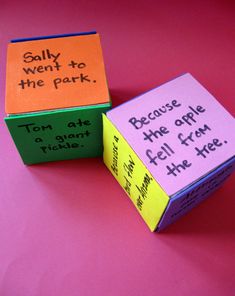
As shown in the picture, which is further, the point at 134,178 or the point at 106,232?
the point at 106,232

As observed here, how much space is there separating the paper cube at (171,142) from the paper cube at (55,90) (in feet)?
0.31

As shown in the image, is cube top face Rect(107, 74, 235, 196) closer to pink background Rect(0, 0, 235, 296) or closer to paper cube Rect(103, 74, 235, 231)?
paper cube Rect(103, 74, 235, 231)

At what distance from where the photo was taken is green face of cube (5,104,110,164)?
892 millimetres

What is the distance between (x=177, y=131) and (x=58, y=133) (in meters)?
0.40

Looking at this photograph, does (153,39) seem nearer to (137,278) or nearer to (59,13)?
(59,13)

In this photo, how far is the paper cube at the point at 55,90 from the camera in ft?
2.90

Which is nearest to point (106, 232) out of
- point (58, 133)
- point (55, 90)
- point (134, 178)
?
point (134, 178)

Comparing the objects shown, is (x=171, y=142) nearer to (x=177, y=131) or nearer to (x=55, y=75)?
(x=177, y=131)

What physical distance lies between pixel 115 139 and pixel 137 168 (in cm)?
11

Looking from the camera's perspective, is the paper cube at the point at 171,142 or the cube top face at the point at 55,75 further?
the cube top face at the point at 55,75

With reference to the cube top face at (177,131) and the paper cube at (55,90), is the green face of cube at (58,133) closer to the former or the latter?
the paper cube at (55,90)

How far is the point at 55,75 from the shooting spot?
36.5 inches

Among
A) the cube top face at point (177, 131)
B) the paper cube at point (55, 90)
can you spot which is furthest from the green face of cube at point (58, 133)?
the cube top face at point (177, 131)

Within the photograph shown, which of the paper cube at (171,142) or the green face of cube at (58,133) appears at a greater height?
the green face of cube at (58,133)
